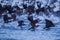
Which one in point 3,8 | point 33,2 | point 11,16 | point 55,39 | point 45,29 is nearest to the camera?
point 55,39

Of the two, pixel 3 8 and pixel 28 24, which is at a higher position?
pixel 3 8

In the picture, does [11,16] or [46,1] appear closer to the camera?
[11,16]

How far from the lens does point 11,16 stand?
3.77 meters

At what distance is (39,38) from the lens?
9.53 ft

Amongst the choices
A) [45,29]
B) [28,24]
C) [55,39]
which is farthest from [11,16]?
[55,39]

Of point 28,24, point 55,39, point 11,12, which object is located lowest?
point 55,39

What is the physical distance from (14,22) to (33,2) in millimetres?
1103

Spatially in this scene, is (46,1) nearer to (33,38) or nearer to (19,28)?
(19,28)

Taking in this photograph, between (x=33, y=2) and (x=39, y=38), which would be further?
(x=33, y=2)

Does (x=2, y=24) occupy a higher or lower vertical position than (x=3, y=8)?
lower

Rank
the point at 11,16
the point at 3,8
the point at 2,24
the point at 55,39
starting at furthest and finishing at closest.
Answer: the point at 3,8, the point at 11,16, the point at 2,24, the point at 55,39

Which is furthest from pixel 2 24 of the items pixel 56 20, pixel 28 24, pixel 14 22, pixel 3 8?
pixel 56 20

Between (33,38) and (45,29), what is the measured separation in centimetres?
36

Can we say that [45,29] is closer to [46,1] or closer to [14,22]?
[14,22]
